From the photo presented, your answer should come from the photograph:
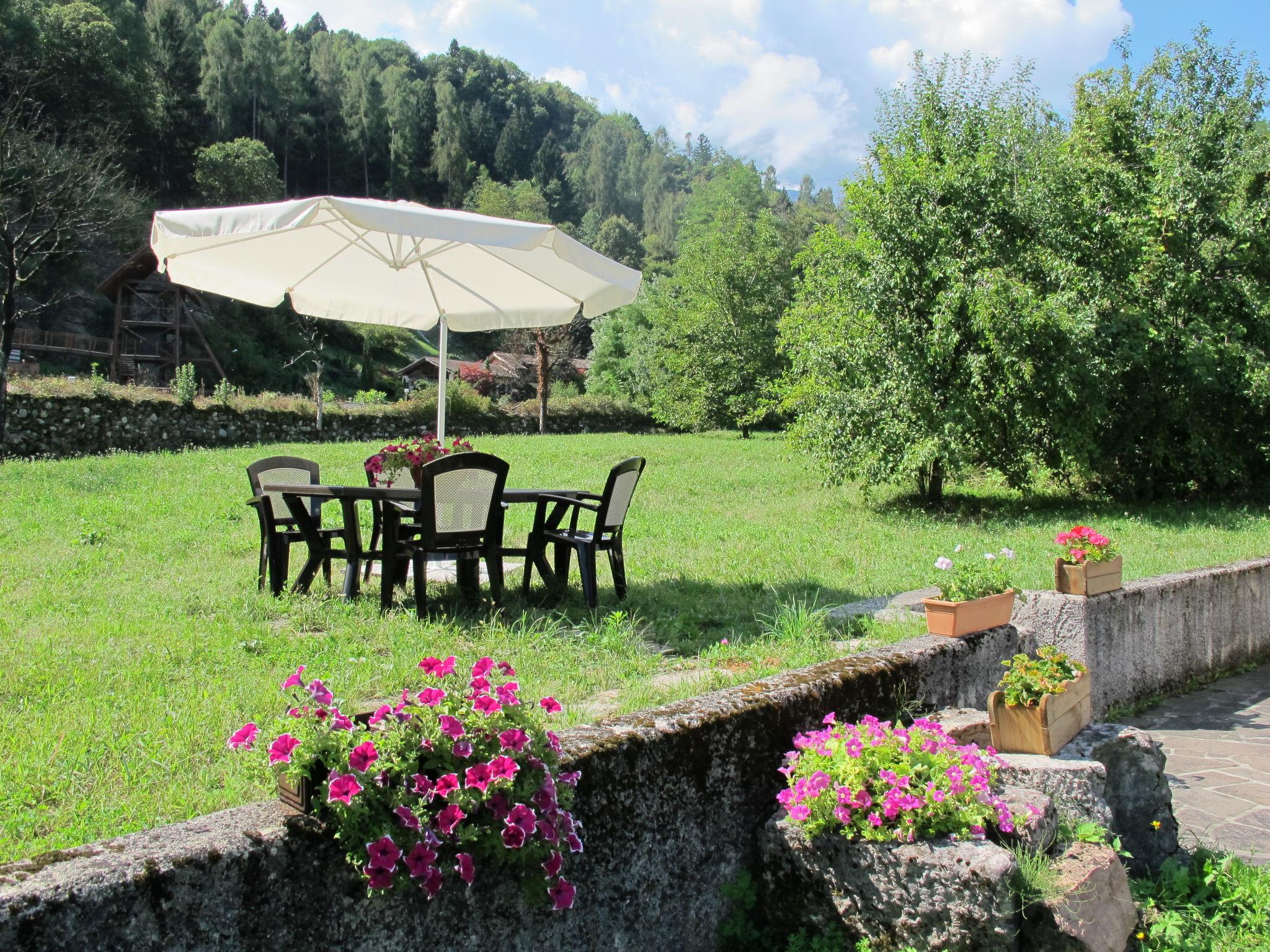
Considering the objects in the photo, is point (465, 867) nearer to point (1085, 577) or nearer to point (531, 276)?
point (1085, 577)

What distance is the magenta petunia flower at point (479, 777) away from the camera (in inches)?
84.4

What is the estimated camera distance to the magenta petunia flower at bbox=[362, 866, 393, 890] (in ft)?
6.54

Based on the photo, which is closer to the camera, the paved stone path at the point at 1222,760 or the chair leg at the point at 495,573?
the paved stone path at the point at 1222,760

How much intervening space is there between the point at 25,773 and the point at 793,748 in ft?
8.20

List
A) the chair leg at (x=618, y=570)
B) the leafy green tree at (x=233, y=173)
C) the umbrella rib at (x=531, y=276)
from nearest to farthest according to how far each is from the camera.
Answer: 1. the chair leg at (x=618, y=570)
2. the umbrella rib at (x=531, y=276)
3. the leafy green tree at (x=233, y=173)

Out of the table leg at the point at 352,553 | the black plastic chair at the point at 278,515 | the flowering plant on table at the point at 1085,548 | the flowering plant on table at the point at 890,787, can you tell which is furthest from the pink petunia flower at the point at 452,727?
the flowering plant on table at the point at 1085,548

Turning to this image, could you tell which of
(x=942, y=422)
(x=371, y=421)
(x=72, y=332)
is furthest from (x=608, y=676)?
(x=72, y=332)

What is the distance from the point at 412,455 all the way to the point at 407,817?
3.84 meters

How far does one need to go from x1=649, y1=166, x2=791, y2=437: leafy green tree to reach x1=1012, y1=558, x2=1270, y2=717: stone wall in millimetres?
23768

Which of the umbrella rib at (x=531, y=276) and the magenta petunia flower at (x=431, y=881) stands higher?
the umbrella rib at (x=531, y=276)

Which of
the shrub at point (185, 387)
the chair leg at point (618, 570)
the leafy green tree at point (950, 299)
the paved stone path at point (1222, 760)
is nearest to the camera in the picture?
the paved stone path at point (1222, 760)

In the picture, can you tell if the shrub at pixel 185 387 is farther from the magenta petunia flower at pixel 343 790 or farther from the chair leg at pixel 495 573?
the magenta petunia flower at pixel 343 790

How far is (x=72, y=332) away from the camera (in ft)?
134

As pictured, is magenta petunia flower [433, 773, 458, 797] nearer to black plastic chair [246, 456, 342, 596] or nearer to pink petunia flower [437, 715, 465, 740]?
pink petunia flower [437, 715, 465, 740]
